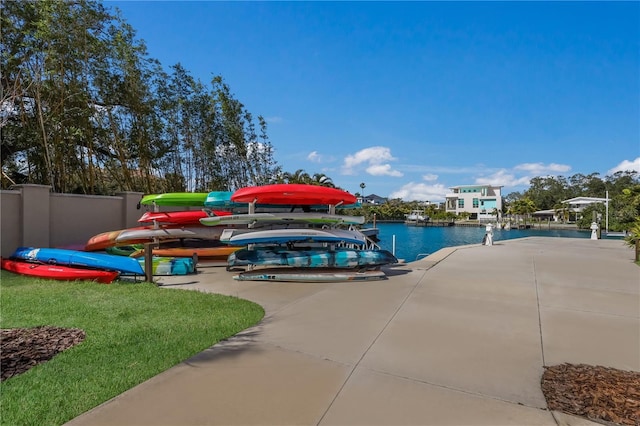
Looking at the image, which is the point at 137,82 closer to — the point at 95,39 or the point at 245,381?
the point at 95,39

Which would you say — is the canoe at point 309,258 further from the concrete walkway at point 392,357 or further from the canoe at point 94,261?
the canoe at point 94,261

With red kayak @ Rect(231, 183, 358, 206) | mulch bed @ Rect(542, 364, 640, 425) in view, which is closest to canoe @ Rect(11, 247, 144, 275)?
red kayak @ Rect(231, 183, 358, 206)

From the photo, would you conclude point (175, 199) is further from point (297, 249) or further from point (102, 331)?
point (102, 331)

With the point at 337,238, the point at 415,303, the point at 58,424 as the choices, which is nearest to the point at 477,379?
the point at 415,303

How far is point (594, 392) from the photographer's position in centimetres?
266

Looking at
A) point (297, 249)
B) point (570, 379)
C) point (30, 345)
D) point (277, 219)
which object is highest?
point (277, 219)

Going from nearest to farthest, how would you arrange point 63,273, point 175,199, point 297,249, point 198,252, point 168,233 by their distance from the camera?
point 63,273 → point 297,249 → point 168,233 → point 198,252 → point 175,199

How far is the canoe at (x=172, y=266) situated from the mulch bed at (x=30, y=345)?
4.08 meters

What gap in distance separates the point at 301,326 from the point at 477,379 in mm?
2105

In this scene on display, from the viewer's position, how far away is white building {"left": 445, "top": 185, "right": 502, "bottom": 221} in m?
64.3

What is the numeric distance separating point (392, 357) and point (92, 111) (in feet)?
43.7

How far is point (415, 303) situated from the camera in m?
5.41

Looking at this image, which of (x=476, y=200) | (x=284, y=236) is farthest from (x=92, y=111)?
(x=476, y=200)

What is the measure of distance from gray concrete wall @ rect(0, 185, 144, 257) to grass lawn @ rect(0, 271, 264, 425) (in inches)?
103
